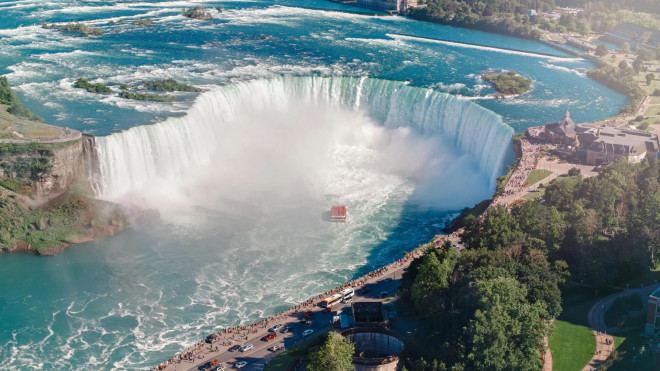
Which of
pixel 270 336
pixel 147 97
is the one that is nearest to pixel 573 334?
pixel 270 336

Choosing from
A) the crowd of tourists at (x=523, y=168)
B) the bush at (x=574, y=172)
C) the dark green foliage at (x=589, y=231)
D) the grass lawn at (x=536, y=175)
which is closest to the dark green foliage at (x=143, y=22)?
the crowd of tourists at (x=523, y=168)

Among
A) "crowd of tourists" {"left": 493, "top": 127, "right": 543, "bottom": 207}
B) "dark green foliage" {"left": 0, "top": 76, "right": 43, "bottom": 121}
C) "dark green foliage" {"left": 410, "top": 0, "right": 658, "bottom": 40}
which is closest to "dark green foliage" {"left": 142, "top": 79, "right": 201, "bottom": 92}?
"dark green foliage" {"left": 0, "top": 76, "right": 43, "bottom": 121}

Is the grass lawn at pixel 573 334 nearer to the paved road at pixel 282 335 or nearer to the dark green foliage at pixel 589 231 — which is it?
the dark green foliage at pixel 589 231

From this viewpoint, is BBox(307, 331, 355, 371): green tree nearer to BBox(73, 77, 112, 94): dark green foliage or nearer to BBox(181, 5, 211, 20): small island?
BBox(73, 77, 112, 94): dark green foliage

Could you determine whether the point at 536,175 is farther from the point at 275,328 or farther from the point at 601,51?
the point at 601,51

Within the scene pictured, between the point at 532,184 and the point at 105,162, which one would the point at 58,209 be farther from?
the point at 532,184

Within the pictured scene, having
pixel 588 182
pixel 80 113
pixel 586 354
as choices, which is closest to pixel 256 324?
pixel 586 354
